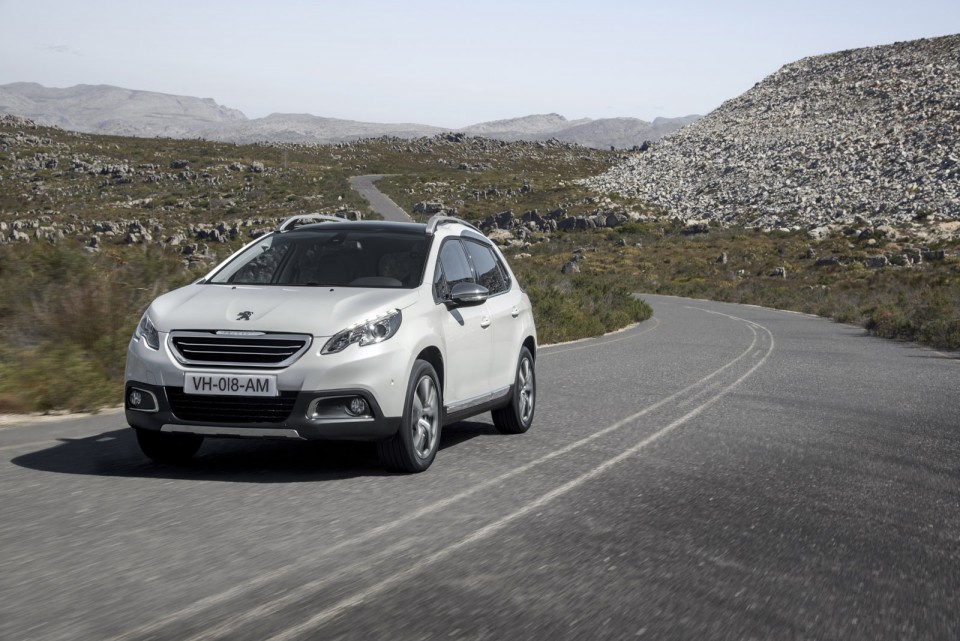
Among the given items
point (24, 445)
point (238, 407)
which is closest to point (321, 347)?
point (238, 407)

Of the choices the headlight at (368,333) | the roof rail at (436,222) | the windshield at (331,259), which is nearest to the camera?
the headlight at (368,333)

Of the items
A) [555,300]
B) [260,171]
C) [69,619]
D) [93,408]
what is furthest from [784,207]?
[69,619]

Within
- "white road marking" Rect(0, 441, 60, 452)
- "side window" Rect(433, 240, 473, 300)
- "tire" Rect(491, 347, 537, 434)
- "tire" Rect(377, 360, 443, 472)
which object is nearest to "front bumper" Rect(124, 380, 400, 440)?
"tire" Rect(377, 360, 443, 472)

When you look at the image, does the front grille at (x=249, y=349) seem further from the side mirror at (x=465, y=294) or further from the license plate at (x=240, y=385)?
the side mirror at (x=465, y=294)

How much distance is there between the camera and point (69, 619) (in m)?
4.29

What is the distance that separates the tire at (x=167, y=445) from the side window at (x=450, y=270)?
2.03 m

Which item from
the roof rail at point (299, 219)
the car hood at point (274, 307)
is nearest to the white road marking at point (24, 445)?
the car hood at point (274, 307)

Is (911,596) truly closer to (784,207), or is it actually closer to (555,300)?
(555,300)

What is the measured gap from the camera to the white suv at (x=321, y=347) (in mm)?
6949

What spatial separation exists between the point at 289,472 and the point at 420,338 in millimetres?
1280

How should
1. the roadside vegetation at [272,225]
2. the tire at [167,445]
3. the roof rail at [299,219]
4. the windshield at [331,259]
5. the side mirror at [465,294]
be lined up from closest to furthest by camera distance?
the tire at [167,445] → the side mirror at [465,294] → the windshield at [331,259] → the roof rail at [299,219] → the roadside vegetation at [272,225]

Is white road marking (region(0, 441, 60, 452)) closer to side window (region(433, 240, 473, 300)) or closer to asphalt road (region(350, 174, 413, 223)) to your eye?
side window (region(433, 240, 473, 300))

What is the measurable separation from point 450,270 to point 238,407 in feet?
7.85

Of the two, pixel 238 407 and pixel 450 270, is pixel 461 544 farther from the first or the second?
pixel 450 270
